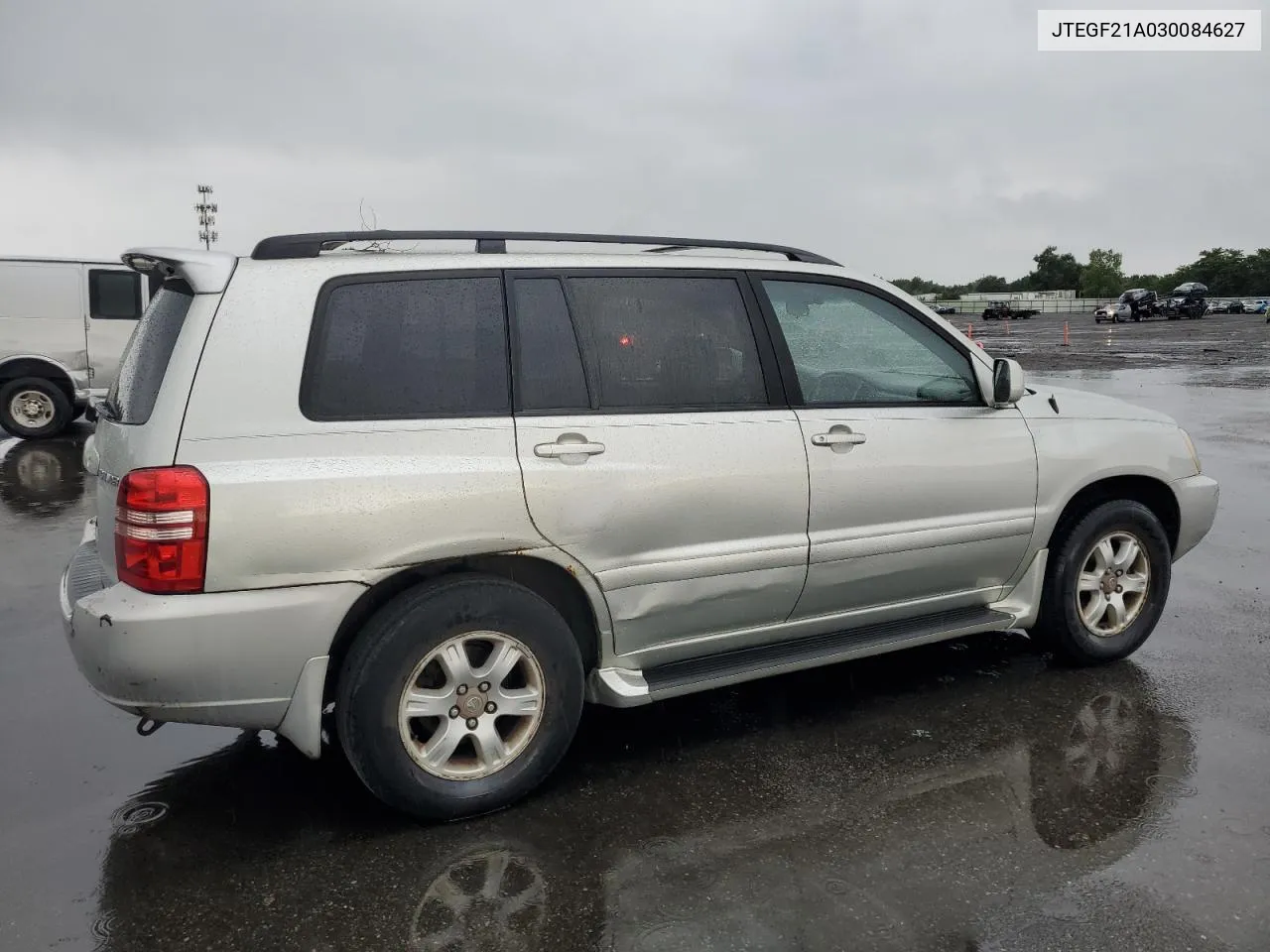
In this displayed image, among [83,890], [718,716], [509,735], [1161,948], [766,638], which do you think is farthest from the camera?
[718,716]

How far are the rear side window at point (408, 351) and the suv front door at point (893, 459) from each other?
3.77ft

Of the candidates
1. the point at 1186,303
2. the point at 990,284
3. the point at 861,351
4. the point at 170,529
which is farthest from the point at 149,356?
the point at 990,284

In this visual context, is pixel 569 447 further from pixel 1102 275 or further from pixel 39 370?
pixel 1102 275

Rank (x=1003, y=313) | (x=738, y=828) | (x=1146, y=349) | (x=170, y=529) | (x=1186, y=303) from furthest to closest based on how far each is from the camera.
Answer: (x=1003, y=313) < (x=1186, y=303) < (x=1146, y=349) < (x=738, y=828) < (x=170, y=529)

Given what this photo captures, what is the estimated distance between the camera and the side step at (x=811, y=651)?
383 cm

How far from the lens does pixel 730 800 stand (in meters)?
3.64

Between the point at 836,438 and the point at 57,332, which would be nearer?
the point at 836,438

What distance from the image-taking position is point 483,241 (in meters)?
3.78

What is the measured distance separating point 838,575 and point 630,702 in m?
0.96

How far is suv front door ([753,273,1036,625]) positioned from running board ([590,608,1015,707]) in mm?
73

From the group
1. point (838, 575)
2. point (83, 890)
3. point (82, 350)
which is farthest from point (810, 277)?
point (82, 350)

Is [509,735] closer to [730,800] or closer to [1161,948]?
[730,800]

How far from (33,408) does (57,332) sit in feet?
3.18

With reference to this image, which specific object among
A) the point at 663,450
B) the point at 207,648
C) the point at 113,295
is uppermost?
the point at 113,295
